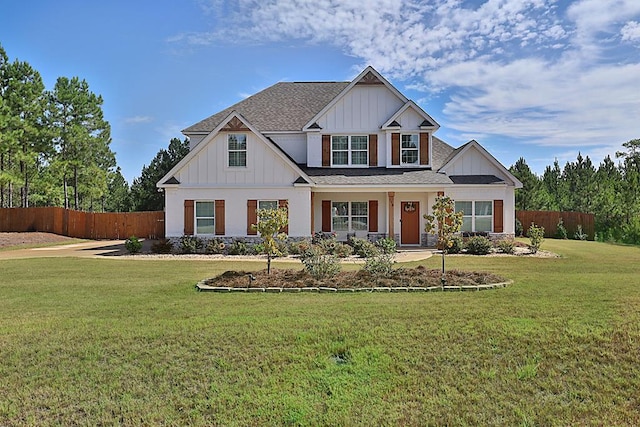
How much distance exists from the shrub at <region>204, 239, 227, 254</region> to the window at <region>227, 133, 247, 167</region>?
3589 mm

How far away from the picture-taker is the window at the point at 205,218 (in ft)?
68.8

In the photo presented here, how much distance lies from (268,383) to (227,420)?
0.77 meters

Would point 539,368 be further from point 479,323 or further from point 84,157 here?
point 84,157

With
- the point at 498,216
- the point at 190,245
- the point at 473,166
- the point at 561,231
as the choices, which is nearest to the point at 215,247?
the point at 190,245

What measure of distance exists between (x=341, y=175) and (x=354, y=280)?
1235 centimetres

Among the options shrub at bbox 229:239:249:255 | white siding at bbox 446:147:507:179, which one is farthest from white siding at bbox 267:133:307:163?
white siding at bbox 446:147:507:179

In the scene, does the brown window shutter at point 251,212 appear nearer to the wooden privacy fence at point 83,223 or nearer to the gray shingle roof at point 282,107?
the gray shingle roof at point 282,107

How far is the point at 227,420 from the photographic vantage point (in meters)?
4.67

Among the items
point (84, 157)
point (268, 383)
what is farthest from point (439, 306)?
point (84, 157)

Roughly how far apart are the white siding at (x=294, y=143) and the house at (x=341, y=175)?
2.1 inches

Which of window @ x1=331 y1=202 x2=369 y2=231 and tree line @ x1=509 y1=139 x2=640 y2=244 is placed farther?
tree line @ x1=509 y1=139 x2=640 y2=244

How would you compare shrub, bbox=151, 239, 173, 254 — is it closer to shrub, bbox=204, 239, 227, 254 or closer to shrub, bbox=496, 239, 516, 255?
shrub, bbox=204, 239, 227, 254

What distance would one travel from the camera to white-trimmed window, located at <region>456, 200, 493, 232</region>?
21.9 metres

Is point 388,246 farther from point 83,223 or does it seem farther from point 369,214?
point 83,223
